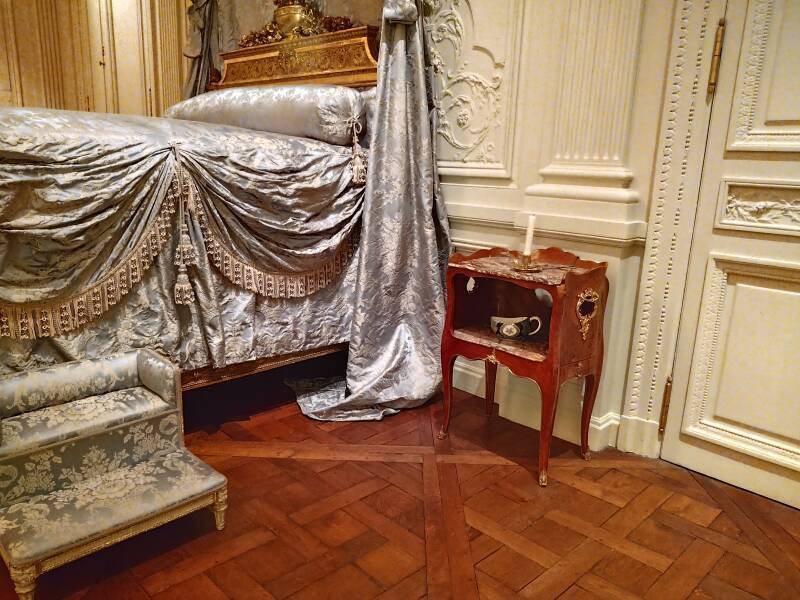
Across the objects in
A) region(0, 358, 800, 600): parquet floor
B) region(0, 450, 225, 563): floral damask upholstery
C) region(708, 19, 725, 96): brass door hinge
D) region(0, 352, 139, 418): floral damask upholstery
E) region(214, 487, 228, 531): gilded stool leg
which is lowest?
region(0, 358, 800, 600): parquet floor

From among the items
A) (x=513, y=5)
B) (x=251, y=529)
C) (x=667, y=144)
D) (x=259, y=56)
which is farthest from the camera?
(x=259, y=56)

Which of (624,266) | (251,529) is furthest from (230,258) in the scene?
(624,266)

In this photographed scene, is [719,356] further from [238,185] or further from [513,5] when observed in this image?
[238,185]

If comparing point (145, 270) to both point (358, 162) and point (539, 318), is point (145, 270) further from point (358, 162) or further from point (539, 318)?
point (539, 318)

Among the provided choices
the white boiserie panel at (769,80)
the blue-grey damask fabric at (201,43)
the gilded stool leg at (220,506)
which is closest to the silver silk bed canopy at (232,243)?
the gilded stool leg at (220,506)

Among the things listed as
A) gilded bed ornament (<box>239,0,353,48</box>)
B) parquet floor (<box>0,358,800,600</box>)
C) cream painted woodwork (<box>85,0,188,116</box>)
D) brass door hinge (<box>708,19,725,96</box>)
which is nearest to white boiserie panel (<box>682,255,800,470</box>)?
parquet floor (<box>0,358,800,600</box>)

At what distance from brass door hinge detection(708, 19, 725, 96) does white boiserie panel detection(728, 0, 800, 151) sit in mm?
56

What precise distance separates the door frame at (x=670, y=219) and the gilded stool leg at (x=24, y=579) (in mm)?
1705

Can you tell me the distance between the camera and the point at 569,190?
1.93 m

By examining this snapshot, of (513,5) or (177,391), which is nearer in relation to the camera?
(177,391)

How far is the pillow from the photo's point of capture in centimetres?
214

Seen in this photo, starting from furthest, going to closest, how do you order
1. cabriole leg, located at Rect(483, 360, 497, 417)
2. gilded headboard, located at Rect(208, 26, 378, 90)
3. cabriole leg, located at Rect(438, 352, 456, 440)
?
gilded headboard, located at Rect(208, 26, 378, 90)
cabriole leg, located at Rect(483, 360, 497, 417)
cabriole leg, located at Rect(438, 352, 456, 440)

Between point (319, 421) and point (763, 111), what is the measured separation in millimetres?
1708

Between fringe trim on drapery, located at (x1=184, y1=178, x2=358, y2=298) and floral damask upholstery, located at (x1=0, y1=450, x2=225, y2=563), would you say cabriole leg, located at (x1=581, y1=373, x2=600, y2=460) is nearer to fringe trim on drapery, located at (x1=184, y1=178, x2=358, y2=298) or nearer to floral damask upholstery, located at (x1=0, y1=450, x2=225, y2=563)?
fringe trim on drapery, located at (x1=184, y1=178, x2=358, y2=298)
